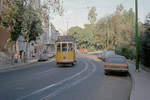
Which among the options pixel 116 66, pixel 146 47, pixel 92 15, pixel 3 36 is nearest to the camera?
pixel 116 66

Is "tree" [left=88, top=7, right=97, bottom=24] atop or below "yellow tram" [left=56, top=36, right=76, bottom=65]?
atop

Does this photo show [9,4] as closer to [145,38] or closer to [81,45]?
[145,38]

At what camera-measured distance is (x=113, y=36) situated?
58.9 m

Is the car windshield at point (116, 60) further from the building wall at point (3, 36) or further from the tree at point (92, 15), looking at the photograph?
the tree at point (92, 15)

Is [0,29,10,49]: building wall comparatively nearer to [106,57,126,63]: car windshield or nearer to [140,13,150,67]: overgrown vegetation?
[106,57,126,63]: car windshield

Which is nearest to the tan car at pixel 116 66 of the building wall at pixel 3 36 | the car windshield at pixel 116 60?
the car windshield at pixel 116 60

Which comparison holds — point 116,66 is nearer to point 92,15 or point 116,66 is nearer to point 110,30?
point 110,30

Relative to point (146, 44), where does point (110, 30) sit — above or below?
above

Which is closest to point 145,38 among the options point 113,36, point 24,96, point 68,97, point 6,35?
point 68,97

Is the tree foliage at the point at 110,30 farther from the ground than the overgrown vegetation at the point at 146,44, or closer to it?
farther from the ground

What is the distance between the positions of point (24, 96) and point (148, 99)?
5.00 metres

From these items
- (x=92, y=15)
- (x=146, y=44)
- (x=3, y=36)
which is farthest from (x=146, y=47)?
(x=92, y=15)

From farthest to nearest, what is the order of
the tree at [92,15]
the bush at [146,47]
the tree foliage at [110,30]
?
the tree at [92,15], the tree foliage at [110,30], the bush at [146,47]

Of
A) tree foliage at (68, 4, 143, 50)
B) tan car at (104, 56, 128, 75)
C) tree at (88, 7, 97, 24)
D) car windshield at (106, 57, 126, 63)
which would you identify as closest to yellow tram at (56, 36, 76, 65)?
car windshield at (106, 57, 126, 63)
